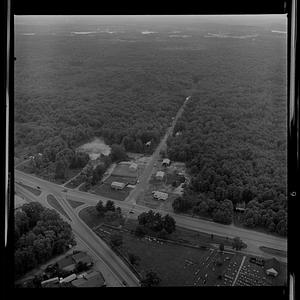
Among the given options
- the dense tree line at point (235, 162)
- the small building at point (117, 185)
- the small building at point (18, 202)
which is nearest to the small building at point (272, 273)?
the dense tree line at point (235, 162)

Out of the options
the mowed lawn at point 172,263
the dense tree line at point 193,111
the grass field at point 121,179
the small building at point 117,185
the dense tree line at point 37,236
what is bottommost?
the mowed lawn at point 172,263

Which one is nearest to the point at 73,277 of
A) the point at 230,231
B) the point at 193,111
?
the point at 230,231

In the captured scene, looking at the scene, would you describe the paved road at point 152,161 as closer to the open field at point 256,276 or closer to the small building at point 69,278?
the small building at point 69,278

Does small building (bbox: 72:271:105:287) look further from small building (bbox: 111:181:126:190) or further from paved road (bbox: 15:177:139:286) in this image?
small building (bbox: 111:181:126:190)
